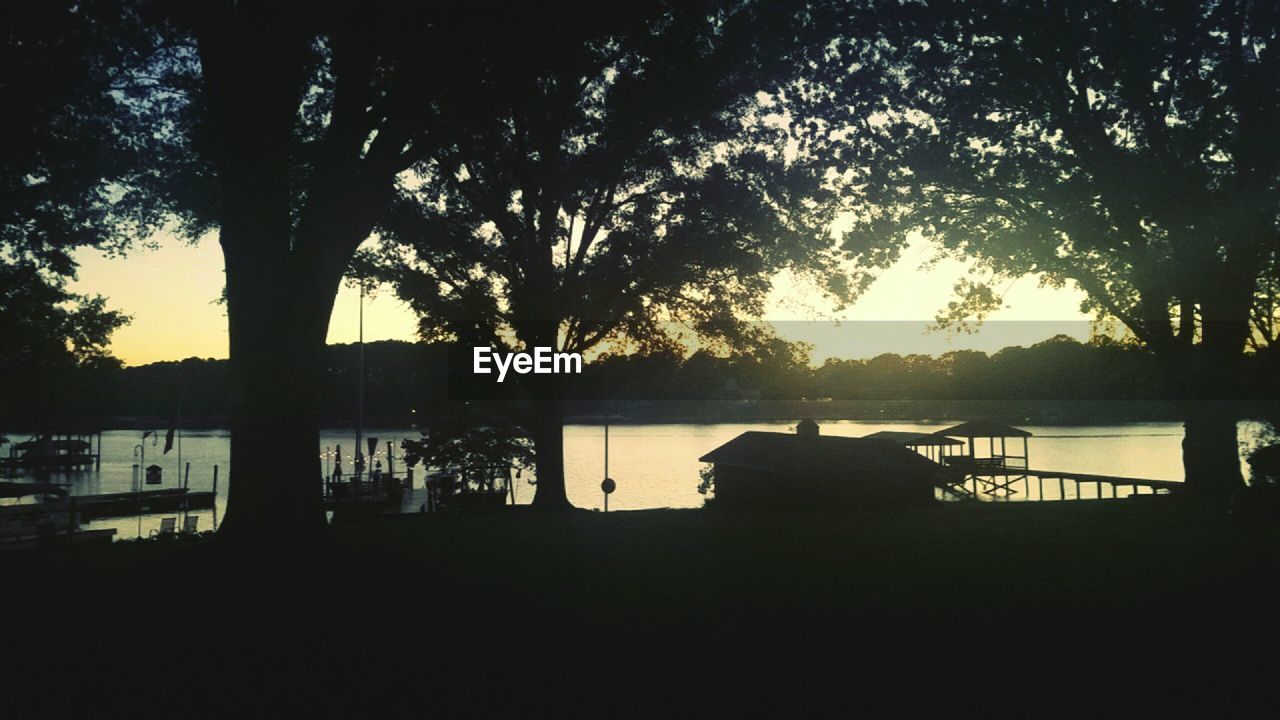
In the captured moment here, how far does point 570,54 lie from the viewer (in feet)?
41.6

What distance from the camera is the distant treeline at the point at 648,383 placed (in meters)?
30.8

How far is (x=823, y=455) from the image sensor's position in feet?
89.6

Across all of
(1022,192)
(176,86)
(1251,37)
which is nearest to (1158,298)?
(1022,192)

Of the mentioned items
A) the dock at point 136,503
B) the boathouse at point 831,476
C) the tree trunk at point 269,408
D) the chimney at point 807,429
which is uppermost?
the tree trunk at point 269,408

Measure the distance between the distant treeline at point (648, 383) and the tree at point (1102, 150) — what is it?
4.78 m

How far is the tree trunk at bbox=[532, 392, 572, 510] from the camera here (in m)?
27.7

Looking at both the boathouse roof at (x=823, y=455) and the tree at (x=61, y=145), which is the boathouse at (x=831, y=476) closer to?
the boathouse roof at (x=823, y=455)

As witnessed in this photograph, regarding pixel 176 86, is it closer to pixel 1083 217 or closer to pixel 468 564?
pixel 468 564

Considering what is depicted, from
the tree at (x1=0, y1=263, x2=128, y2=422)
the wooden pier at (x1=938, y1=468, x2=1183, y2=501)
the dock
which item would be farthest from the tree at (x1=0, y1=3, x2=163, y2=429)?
the wooden pier at (x1=938, y1=468, x2=1183, y2=501)

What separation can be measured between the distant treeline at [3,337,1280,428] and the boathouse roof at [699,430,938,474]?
2.61 metres

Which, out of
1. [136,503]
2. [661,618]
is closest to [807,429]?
[661,618]

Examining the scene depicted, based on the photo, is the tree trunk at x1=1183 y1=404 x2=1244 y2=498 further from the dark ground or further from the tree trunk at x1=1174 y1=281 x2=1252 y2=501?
the dark ground

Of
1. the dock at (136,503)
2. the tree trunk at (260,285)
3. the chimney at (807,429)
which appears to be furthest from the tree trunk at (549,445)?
the dock at (136,503)

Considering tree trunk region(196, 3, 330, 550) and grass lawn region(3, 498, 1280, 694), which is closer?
grass lawn region(3, 498, 1280, 694)
